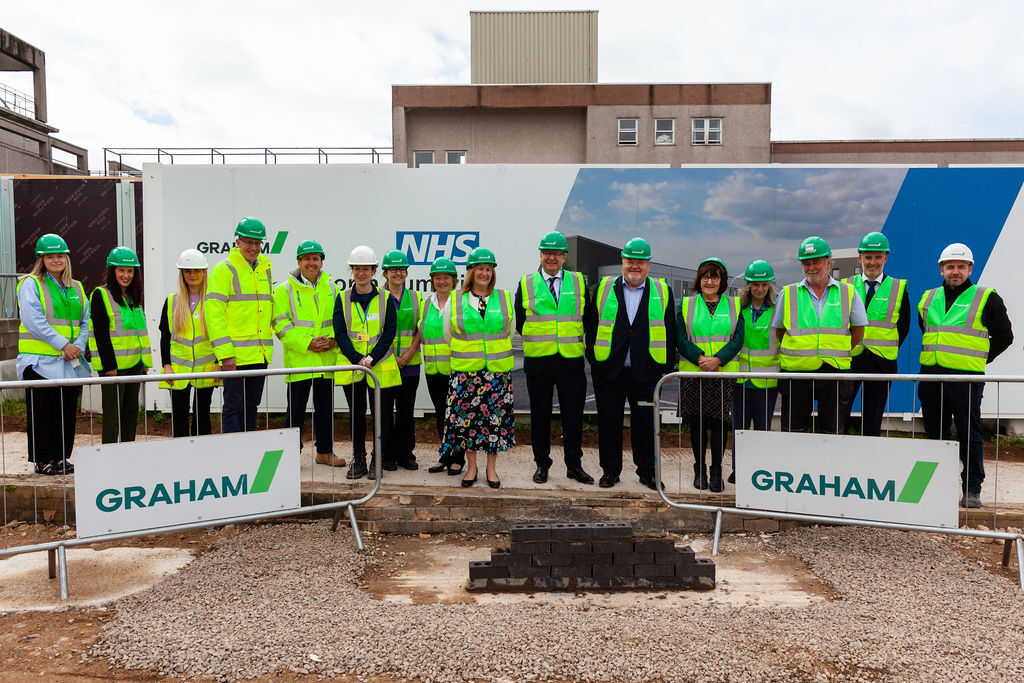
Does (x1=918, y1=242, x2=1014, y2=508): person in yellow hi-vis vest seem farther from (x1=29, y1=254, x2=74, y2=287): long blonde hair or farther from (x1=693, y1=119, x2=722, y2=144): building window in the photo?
(x1=693, y1=119, x2=722, y2=144): building window

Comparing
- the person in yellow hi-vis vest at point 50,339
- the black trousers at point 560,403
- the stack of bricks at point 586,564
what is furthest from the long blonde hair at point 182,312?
the stack of bricks at point 586,564

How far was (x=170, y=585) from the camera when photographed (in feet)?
12.9

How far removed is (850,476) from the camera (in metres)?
4.27

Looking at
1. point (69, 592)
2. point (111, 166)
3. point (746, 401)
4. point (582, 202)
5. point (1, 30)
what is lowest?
point (69, 592)

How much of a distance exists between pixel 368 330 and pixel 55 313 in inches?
103

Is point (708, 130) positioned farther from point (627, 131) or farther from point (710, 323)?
point (710, 323)

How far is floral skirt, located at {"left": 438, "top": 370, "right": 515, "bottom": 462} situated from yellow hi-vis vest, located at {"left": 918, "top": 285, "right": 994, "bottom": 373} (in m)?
3.25

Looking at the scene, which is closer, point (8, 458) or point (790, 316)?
point (790, 316)

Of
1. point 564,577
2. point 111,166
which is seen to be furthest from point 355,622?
point 111,166

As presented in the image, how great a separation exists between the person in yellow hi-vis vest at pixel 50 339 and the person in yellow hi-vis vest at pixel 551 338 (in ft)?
12.4

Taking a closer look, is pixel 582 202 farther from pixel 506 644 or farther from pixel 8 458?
pixel 8 458

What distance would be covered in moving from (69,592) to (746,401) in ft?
15.9

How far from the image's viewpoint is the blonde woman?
529 centimetres

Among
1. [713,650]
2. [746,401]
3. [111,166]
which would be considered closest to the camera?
[713,650]
